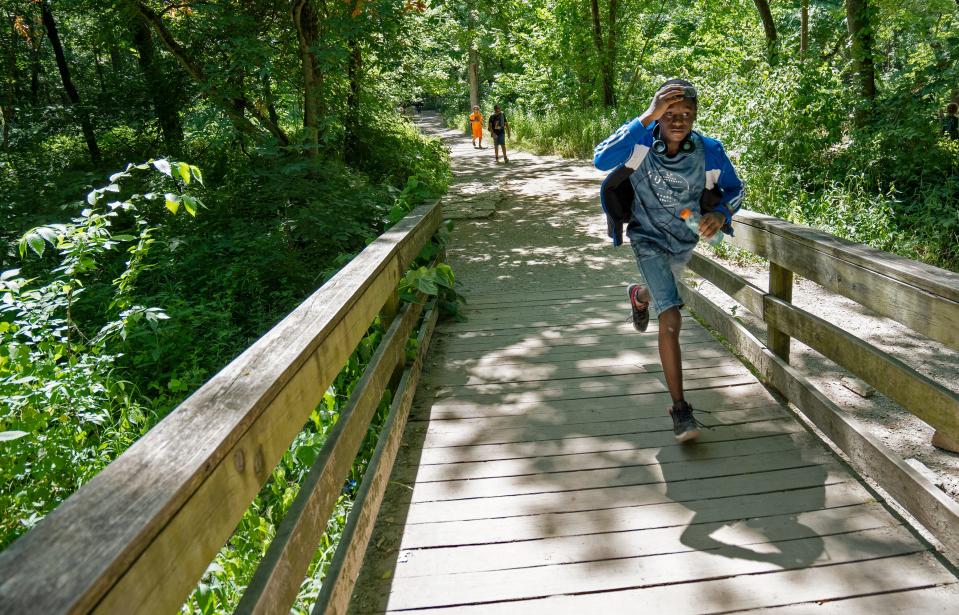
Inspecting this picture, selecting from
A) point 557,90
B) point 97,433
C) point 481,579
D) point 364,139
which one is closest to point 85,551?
point 481,579

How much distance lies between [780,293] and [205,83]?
292 inches

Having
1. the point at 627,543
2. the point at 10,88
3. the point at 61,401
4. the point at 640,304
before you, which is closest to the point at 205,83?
the point at 61,401

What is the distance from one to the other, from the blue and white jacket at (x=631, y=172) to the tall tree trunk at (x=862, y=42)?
7937 mm

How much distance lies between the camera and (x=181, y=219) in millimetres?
8531

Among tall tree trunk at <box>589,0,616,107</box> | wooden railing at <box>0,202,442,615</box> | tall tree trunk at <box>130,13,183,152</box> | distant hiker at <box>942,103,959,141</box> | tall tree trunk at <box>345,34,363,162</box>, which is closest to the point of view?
wooden railing at <box>0,202,442,615</box>

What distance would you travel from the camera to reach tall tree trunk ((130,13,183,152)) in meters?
10.7

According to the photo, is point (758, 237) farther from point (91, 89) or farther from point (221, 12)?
point (91, 89)

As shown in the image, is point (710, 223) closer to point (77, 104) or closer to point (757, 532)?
point (757, 532)

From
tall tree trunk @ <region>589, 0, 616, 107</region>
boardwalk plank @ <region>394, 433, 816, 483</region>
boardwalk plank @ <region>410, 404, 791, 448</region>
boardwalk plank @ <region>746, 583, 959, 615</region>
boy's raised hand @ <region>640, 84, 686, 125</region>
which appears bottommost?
boardwalk plank @ <region>746, 583, 959, 615</region>

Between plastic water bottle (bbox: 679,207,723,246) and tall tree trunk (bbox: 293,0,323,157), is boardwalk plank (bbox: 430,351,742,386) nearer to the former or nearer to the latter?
plastic water bottle (bbox: 679,207,723,246)

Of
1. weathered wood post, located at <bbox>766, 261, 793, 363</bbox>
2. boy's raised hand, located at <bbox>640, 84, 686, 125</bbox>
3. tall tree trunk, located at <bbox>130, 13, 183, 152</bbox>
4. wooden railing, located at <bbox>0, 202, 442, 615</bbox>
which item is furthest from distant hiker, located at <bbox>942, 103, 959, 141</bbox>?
tall tree trunk, located at <bbox>130, 13, 183, 152</bbox>

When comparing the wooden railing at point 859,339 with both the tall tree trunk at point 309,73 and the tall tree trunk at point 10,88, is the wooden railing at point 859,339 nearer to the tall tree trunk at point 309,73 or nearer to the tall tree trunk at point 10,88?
the tall tree trunk at point 309,73

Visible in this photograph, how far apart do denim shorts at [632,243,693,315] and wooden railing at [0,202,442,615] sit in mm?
1473

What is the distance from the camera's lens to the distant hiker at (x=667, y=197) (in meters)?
3.45
